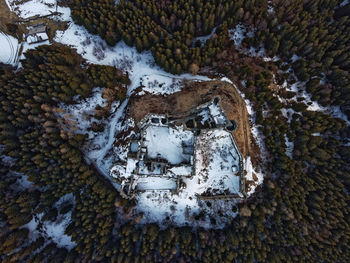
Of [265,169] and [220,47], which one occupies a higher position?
[220,47]

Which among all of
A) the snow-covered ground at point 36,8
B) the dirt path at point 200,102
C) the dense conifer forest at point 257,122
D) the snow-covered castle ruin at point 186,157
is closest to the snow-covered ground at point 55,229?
the dense conifer forest at point 257,122

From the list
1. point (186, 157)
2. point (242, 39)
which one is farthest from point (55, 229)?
point (242, 39)

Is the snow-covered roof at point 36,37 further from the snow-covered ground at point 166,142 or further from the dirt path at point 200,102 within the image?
the snow-covered ground at point 166,142

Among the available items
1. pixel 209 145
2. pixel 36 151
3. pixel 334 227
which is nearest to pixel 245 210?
pixel 209 145

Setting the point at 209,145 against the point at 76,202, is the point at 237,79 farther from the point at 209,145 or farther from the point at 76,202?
the point at 76,202

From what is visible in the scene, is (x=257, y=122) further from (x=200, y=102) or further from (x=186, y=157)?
(x=186, y=157)

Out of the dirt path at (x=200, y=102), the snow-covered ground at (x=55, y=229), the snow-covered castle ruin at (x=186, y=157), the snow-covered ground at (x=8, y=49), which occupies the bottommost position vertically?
the snow-covered ground at (x=55, y=229)

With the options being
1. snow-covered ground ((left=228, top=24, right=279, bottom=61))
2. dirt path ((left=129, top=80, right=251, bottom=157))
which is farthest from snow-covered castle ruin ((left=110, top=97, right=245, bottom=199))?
snow-covered ground ((left=228, top=24, right=279, bottom=61))

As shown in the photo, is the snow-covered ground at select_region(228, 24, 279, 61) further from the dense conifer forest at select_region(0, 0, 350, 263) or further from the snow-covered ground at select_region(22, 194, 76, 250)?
the snow-covered ground at select_region(22, 194, 76, 250)
